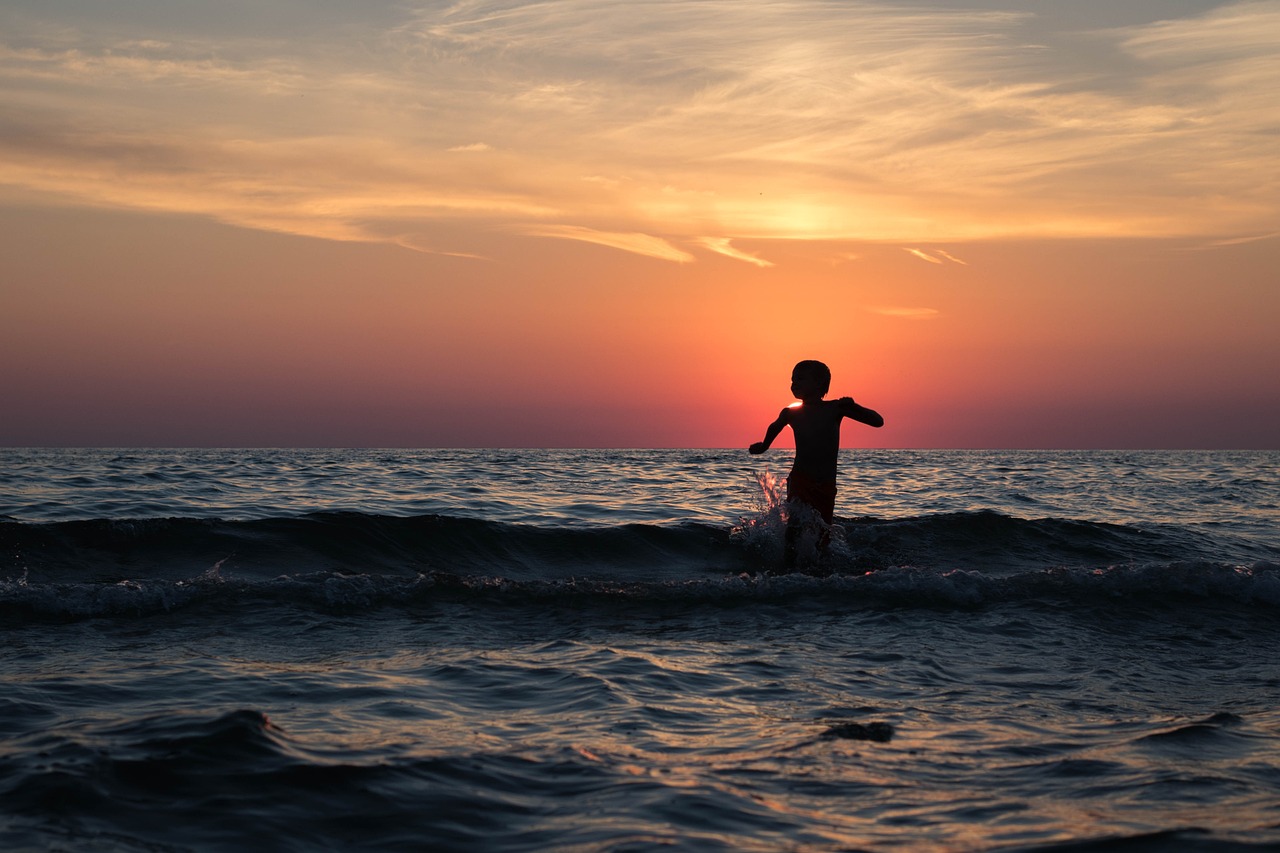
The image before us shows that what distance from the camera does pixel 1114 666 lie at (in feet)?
21.7

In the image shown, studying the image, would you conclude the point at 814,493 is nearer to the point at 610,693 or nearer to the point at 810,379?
the point at 810,379

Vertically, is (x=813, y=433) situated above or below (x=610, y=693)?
above

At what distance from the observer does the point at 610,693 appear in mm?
5531

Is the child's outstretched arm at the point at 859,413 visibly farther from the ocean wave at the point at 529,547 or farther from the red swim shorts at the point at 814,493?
the ocean wave at the point at 529,547

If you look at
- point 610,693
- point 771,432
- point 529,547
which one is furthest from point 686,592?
point 529,547

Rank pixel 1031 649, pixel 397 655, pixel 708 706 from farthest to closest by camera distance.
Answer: pixel 1031 649, pixel 397 655, pixel 708 706

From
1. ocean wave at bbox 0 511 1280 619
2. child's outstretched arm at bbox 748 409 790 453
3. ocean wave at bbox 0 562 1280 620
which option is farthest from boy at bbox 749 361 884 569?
ocean wave at bbox 0 562 1280 620

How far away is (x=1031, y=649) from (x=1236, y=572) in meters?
3.97

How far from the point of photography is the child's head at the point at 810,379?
1045 centimetres

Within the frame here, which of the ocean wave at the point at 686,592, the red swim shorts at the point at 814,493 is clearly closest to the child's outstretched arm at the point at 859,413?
the red swim shorts at the point at 814,493

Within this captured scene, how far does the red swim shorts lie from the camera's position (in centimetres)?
1070

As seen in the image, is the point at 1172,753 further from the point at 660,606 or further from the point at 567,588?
the point at 567,588

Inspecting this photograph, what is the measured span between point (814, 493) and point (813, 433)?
2.21 ft

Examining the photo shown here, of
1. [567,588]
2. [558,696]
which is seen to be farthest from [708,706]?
[567,588]
